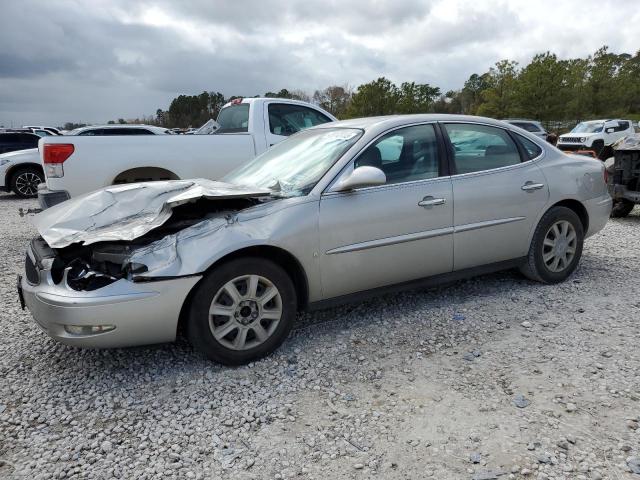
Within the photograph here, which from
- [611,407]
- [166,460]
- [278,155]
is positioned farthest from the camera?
[278,155]

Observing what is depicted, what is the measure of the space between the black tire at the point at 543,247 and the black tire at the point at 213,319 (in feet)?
7.88

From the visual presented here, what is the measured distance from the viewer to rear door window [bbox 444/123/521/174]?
161 inches

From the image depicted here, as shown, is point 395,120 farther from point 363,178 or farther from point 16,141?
point 16,141

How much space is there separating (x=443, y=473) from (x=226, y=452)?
1.05 metres

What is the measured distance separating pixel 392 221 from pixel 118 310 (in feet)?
6.37

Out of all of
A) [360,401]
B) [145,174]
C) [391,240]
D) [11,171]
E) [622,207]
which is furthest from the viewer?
[11,171]

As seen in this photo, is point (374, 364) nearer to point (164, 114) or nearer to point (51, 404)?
point (51, 404)

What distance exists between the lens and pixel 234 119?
25.6ft

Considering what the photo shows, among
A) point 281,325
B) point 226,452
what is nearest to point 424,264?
point 281,325

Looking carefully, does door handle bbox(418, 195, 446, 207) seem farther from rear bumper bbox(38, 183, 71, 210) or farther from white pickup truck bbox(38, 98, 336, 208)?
rear bumper bbox(38, 183, 71, 210)

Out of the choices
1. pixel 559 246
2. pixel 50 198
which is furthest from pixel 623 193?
pixel 50 198

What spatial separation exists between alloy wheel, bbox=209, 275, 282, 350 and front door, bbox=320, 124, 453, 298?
43 cm

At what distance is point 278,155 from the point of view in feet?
14.1

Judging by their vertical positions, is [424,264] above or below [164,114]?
below
